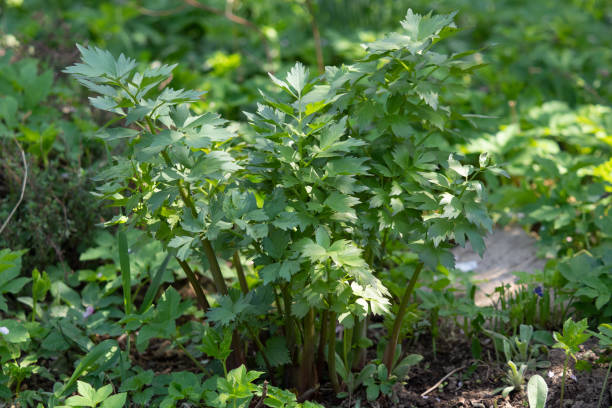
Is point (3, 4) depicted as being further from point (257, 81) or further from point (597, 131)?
point (597, 131)

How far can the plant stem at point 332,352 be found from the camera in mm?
1854

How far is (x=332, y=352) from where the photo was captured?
1890 millimetres

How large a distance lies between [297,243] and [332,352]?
46cm

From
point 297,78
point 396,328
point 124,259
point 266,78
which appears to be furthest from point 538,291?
point 266,78

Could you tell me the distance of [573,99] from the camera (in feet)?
13.6

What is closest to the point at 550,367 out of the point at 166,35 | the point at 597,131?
the point at 597,131

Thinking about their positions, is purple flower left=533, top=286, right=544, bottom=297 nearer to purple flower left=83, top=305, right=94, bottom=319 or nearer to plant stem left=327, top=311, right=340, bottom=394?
plant stem left=327, top=311, right=340, bottom=394

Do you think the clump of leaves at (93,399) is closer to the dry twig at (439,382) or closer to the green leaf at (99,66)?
the green leaf at (99,66)

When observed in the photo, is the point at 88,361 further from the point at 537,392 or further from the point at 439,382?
the point at 537,392

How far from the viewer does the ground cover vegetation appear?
5.26 ft

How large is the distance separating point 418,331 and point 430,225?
702 mm

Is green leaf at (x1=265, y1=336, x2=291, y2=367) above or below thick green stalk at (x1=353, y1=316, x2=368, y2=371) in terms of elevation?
above

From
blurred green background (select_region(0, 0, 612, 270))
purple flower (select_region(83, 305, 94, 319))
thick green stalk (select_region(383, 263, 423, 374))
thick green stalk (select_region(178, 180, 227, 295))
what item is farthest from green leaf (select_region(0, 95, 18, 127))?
thick green stalk (select_region(383, 263, 423, 374))

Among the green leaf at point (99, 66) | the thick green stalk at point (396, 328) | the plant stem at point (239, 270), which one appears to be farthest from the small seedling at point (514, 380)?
the green leaf at point (99, 66)
